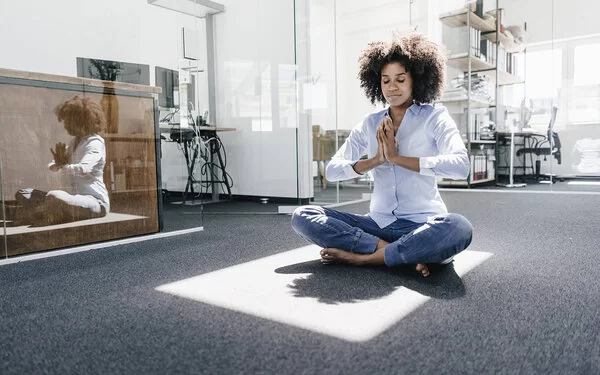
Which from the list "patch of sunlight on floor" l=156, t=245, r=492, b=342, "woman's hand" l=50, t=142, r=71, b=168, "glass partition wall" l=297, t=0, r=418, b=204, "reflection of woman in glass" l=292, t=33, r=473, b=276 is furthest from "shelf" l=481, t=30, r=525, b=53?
"woman's hand" l=50, t=142, r=71, b=168

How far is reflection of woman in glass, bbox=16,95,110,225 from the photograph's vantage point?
1749mm

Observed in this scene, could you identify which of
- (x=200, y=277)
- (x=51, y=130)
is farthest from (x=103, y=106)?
(x=200, y=277)

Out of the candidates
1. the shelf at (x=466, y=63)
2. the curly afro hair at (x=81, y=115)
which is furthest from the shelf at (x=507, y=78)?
the curly afro hair at (x=81, y=115)

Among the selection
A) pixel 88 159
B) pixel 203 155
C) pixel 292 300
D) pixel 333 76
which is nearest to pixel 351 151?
pixel 292 300

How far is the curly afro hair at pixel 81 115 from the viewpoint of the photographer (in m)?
1.80

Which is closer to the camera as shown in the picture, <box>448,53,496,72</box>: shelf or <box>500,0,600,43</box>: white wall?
<box>500,0,600,43</box>: white wall

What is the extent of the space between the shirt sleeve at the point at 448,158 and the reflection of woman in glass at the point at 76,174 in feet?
4.55

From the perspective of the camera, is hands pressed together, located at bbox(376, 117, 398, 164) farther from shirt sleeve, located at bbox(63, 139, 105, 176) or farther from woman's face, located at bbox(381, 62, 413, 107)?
shirt sleeve, located at bbox(63, 139, 105, 176)

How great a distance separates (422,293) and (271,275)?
0.50m

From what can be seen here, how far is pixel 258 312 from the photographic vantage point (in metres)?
1.11

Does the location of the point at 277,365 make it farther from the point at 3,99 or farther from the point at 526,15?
the point at 526,15

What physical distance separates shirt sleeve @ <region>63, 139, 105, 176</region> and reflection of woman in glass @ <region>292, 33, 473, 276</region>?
0.96 metres

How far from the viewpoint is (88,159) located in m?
1.89

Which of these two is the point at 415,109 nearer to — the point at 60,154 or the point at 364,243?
the point at 364,243
